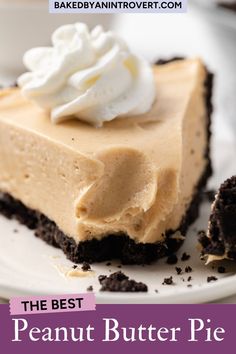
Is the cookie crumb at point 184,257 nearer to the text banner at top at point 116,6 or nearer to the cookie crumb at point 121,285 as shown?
the cookie crumb at point 121,285

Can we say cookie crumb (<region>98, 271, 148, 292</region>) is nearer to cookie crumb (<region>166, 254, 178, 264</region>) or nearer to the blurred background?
cookie crumb (<region>166, 254, 178, 264</region>)

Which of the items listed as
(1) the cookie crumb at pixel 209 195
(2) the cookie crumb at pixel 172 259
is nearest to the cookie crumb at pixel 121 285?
(2) the cookie crumb at pixel 172 259

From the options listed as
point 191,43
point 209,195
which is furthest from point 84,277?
point 191,43

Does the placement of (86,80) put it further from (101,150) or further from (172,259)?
(172,259)

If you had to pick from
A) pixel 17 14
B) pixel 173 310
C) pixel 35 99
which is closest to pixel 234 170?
pixel 35 99

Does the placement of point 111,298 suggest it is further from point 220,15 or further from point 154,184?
point 220,15

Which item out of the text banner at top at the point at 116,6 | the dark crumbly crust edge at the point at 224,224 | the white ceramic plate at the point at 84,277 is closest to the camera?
the white ceramic plate at the point at 84,277
